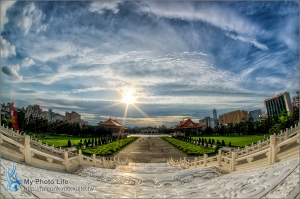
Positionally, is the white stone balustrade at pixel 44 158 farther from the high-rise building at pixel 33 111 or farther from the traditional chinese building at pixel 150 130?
the traditional chinese building at pixel 150 130

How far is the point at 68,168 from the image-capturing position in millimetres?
6555

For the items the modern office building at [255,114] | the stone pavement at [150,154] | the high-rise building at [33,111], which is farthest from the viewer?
the stone pavement at [150,154]

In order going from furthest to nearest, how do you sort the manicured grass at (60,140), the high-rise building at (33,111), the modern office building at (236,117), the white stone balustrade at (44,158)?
the modern office building at (236,117)
the manicured grass at (60,140)
the high-rise building at (33,111)
the white stone balustrade at (44,158)

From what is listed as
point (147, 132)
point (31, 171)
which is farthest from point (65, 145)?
point (147, 132)

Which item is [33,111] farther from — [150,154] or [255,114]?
[255,114]

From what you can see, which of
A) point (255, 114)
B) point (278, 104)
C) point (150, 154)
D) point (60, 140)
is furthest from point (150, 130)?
point (278, 104)

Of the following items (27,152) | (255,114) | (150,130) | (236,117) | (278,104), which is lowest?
(150,130)

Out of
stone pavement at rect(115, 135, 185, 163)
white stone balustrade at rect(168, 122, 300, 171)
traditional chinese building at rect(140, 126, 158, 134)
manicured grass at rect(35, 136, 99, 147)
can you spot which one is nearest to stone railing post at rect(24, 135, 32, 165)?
white stone balustrade at rect(168, 122, 300, 171)

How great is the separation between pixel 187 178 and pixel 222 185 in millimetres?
1572

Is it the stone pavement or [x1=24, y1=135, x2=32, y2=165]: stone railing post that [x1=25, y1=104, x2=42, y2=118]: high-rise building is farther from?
the stone pavement

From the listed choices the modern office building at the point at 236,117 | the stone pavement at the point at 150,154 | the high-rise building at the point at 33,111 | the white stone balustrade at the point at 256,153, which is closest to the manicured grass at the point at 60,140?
the high-rise building at the point at 33,111

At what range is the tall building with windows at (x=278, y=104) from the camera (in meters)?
11.0

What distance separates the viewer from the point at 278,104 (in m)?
11.8

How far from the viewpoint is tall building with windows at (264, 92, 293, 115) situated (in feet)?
36.1
